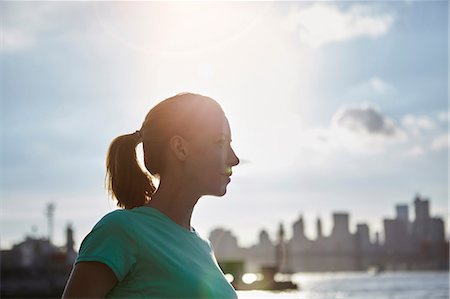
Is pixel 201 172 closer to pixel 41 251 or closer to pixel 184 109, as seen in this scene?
pixel 184 109

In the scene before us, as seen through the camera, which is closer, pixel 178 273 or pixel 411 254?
pixel 178 273

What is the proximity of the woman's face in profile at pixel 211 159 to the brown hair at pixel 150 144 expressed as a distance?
3 cm

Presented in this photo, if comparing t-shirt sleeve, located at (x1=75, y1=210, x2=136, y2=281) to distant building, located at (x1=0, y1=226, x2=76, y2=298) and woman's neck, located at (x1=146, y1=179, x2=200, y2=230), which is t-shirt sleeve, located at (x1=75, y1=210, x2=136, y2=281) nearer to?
woman's neck, located at (x1=146, y1=179, x2=200, y2=230)

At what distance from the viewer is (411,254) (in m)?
188

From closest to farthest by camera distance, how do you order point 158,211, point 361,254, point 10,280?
point 158,211 → point 10,280 → point 361,254

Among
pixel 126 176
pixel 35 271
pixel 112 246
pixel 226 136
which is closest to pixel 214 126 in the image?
pixel 226 136

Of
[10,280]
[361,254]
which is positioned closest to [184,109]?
[10,280]

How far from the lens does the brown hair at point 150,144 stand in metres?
2.09

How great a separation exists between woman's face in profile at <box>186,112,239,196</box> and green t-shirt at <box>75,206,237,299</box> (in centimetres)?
18

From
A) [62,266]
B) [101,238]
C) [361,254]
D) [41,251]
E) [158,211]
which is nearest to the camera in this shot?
[101,238]

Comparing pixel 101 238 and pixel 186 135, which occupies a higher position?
pixel 186 135

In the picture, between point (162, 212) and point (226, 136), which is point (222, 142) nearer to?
point (226, 136)

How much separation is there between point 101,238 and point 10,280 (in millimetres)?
75840

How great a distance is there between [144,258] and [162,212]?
19cm
